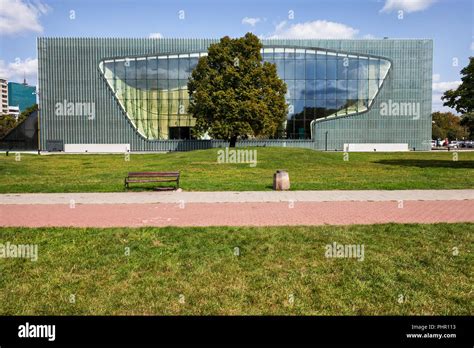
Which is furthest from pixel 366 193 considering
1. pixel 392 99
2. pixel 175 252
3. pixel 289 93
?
pixel 392 99

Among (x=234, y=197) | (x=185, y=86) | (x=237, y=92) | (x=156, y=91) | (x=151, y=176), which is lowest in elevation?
(x=234, y=197)

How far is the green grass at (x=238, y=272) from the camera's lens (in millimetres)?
4617

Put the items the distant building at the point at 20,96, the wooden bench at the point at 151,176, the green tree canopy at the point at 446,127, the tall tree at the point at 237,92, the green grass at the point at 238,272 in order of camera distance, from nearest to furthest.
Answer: the green grass at the point at 238,272
the wooden bench at the point at 151,176
the tall tree at the point at 237,92
the green tree canopy at the point at 446,127
the distant building at the point at 20,96

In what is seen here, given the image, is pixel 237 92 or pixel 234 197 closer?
pixel 234 197

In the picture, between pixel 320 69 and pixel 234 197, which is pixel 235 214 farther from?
pixel 320 69

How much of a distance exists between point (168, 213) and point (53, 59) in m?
52.9

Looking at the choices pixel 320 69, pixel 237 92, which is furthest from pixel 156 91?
pixel 320 69

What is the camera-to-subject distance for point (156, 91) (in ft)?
178

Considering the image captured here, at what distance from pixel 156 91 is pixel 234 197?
146 feet

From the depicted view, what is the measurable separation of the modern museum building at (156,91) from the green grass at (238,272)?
45.4 m

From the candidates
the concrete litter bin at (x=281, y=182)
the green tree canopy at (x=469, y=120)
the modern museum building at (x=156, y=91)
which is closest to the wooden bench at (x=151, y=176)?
the concrete litter bin at (x=281, y=182)

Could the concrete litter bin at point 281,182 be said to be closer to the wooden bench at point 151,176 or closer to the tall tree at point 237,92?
the wooden bench at point 151,176

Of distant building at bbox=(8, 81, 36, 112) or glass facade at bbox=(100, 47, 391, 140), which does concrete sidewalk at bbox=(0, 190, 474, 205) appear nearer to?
glass facade at bbox=(100, 47, 391, 140)
